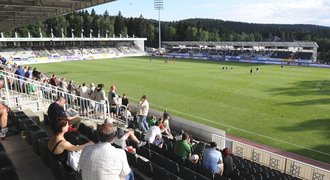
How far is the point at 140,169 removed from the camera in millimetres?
6441

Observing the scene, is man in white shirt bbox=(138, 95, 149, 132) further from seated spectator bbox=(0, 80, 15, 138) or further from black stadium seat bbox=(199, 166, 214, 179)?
black stadium seat bbox=(199, 166, 214, 179)

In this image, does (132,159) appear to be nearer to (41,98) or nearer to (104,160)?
(104,160)

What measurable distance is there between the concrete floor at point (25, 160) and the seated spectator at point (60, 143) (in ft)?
3.70

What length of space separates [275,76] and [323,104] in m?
15.5

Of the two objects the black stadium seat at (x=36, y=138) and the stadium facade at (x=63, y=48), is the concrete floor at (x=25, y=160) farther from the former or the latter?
the stadium facade at (x=63, y=48)

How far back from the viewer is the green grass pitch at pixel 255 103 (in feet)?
49.4

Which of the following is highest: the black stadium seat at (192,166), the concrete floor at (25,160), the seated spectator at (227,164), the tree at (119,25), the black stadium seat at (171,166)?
the tree at (119,25)

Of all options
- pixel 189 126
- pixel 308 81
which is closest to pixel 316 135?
pixel 189 126

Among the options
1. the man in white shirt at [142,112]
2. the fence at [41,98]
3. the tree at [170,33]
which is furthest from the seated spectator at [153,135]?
the tree at [170,33]

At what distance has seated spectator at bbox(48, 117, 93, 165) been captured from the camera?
14.6ft

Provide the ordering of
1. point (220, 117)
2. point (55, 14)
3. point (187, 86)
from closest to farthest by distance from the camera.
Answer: point (55, 14)
point (220, 117)
point (187, 86)

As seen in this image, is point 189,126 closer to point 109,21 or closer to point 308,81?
point 308,81

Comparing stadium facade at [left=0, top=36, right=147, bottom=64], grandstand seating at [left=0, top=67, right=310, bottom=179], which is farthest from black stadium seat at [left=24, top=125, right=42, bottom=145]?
stadium facade at [left=0, top=36, right=147, bottom=64]

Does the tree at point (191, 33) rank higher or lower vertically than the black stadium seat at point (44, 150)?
higher
